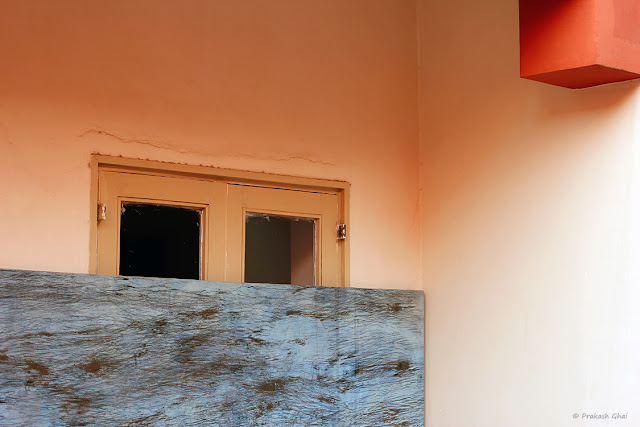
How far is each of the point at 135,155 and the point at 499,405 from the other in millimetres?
1983

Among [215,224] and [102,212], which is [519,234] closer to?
[215,224]

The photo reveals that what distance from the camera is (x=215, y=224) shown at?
3.93 m

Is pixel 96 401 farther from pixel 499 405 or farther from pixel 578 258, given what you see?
pixel 578 258

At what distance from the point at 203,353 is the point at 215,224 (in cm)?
62

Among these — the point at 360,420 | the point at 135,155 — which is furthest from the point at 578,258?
the point at 135,155

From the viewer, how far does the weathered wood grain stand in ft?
10.7

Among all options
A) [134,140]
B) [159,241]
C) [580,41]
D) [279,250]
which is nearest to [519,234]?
[580,41]

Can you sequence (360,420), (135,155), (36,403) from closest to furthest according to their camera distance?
(36,403) < (135,155) < (360,420)

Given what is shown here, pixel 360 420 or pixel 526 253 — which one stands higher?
pixel 526 253

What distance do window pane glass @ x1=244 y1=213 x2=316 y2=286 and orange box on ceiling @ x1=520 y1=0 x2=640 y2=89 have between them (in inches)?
53.0

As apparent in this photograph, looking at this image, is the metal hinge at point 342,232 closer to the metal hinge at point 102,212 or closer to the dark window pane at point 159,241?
the dark window pane at point 159,241

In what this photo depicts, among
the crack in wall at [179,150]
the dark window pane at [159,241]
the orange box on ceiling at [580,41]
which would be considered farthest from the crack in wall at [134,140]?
the orange box on ceiling at [580,41]

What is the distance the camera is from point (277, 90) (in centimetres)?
416

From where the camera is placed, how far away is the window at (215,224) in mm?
3699
